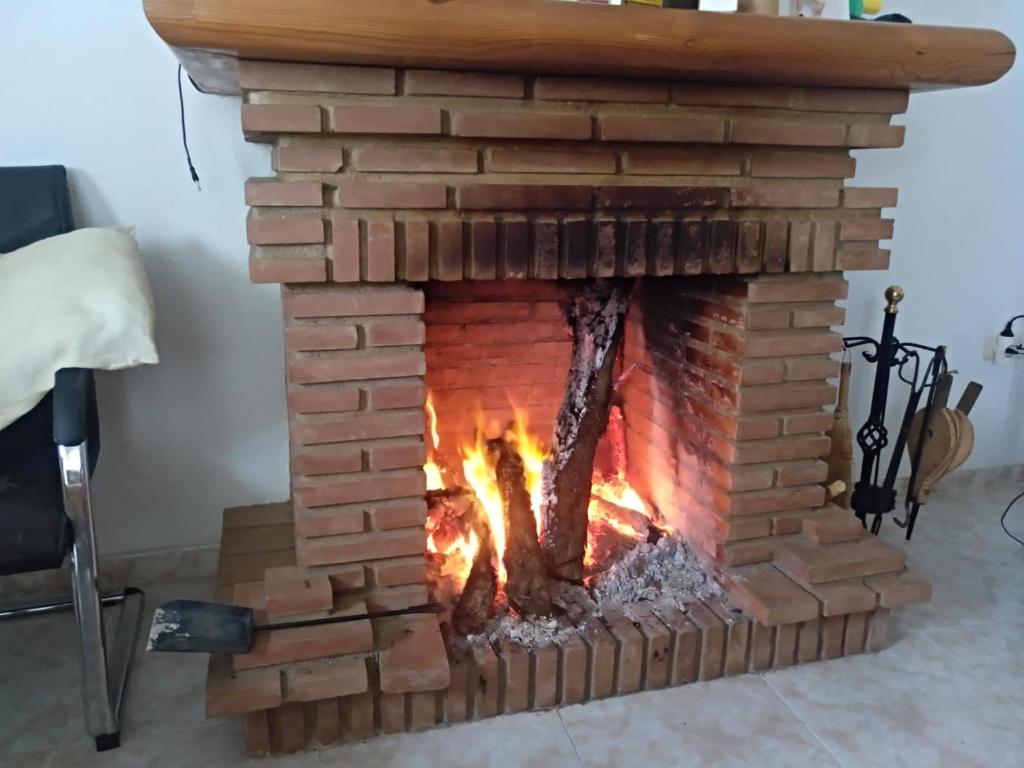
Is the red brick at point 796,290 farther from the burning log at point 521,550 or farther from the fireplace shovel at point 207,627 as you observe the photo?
the fireplace shovel at point 207,627

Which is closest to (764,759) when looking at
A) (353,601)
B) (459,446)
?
(353,601)

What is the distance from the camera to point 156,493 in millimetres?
1929

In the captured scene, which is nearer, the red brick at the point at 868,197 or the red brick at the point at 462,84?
the red brick at the point at 462,84

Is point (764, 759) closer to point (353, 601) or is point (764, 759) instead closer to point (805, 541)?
point (805, 541)

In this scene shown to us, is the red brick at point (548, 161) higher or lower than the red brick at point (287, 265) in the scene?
higher

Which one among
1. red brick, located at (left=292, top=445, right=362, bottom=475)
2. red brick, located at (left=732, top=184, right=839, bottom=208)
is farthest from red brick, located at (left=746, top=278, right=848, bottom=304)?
red brick, located at (left=292, top=445, right=362, bottom=475)

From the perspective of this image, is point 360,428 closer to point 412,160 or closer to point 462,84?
point 412,160

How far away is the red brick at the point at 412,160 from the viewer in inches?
51.9

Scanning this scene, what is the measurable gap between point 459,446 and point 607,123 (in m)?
0.90

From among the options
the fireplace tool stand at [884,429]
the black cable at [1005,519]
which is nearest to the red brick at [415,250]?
the fireplace tool stand at [884,429]

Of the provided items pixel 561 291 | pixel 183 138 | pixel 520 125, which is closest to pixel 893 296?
pixel 561 291

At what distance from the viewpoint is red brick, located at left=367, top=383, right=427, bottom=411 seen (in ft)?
4.66

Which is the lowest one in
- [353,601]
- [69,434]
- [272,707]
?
[272,707]

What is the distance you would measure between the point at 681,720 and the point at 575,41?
3.86 feet
